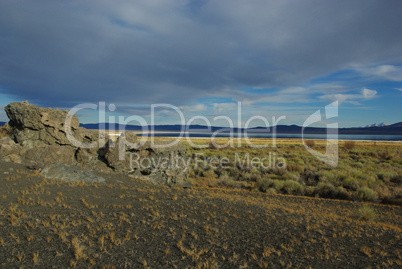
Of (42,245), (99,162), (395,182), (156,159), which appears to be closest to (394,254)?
(42,245)

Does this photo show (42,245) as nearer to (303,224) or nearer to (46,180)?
(46,180)

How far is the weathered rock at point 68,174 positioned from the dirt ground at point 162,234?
2.17ft

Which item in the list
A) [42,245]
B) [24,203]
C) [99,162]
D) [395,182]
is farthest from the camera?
[395,182]

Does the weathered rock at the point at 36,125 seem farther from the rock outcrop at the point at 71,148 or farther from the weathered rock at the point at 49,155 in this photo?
the weathered rock at the point at 49,155

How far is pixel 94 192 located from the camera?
28.3 ft

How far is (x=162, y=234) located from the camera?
19.5ft

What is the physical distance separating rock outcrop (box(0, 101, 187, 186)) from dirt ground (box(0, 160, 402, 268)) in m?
2.51

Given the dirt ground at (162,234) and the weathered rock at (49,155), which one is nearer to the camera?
the dirt ground at (162,234)

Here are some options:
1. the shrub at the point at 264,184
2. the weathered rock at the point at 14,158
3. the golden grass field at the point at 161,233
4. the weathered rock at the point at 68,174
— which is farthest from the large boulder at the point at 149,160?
the shrub at the point at 264,184

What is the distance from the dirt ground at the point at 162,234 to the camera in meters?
4.87

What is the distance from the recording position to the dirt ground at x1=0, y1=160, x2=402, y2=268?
487 cm

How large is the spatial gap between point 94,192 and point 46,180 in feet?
6.35

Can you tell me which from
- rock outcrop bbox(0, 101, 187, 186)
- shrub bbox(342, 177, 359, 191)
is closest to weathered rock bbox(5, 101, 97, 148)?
rock outcrop bbox(0, 101, 187, 186)

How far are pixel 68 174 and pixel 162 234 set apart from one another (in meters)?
5.75
